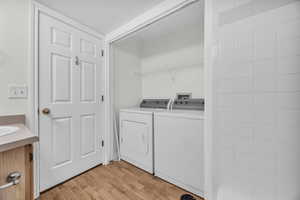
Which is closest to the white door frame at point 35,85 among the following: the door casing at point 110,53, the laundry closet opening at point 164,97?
the door casing at point 110,53

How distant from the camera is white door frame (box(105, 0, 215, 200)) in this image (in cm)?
98

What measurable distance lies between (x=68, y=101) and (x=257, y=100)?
1.93 m

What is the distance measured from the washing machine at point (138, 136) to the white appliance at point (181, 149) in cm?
10

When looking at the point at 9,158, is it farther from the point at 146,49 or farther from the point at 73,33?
the point at 146,49

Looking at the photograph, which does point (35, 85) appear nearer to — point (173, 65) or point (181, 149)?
point (181, 149)

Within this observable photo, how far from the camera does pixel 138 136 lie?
1824mm

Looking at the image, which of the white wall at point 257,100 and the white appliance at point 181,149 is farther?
the white appliance at point 181,149

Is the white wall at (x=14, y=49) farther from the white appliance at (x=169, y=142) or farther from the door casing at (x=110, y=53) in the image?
the white appliance at (x=169, y=142)

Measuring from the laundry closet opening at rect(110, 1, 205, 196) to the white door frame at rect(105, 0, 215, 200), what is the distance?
4.1 inches

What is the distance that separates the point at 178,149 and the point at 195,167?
24cm

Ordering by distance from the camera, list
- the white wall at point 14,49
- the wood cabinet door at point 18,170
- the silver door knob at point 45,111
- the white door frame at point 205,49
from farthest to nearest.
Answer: the silver door knob at point 45,111
the white wall at point 14,49
the white door frame at point 205,49
the wood cabinet door at point 18,170

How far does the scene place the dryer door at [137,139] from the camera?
1.71m

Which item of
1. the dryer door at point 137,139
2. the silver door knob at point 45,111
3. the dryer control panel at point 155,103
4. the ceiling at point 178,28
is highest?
the ceiling at point 178,28

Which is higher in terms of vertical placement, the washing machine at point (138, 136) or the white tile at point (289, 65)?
the white tile at point (289, 65)
